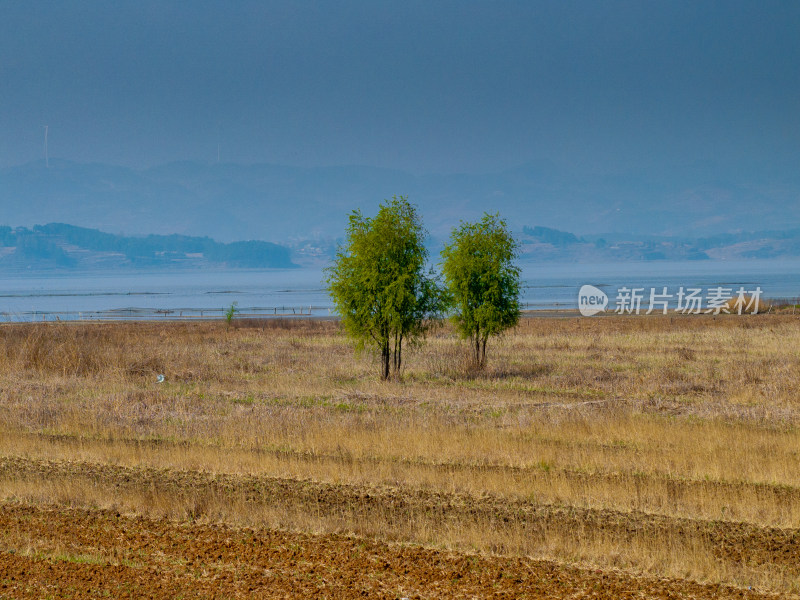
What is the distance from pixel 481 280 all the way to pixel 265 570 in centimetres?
2395

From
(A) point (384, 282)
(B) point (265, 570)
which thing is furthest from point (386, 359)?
(B) point (265, 570)

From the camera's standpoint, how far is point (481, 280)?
106 ft

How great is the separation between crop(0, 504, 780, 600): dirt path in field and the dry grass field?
0.04m

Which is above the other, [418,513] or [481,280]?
[481,280]

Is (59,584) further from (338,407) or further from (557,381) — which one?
(557,381)

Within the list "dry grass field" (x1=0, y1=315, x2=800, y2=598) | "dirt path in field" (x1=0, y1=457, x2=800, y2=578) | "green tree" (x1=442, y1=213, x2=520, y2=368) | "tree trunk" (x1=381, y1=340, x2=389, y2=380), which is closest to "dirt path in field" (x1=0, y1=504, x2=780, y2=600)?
"dry grass field" (x1=0, y1=315, x2=800, y2=598)

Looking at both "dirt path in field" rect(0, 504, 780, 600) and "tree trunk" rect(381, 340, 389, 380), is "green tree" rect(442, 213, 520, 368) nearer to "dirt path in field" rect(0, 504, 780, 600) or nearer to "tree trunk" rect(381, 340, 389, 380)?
"tree trunk" rect(381, 340, 389, 380)

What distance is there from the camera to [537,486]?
13.1 meters

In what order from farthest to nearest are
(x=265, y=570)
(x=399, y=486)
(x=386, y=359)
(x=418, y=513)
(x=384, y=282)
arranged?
1. (x=386, y=359)
2. (x=384, y=282)
3. (x=399, y=486)
4. (x=418, y=513)
5. (x=265, y=570)

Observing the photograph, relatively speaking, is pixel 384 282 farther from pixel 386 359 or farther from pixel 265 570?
pixel 265 570

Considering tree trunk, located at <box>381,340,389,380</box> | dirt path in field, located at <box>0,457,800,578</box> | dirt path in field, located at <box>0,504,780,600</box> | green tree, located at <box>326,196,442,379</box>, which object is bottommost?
dirt path in field, located at <box>0,504,780,600</box>

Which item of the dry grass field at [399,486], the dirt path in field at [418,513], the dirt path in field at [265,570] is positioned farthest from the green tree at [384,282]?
the dirt path in field at [265,570]

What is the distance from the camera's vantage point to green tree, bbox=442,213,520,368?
106 feet

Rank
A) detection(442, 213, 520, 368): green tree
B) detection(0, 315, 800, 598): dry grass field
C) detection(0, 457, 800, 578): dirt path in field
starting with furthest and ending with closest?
detection(442, 213, 520, 368): green tree → detection(0, 457, 800, 578): dirt path in field → detection(0, 315, 800, 598): dry grass field
